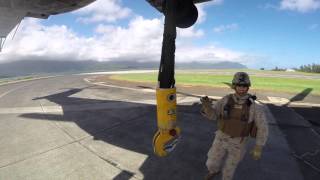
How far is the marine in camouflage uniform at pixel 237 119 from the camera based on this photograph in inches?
203

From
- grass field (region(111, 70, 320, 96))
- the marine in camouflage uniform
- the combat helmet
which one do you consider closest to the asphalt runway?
Answer: the marine in camouflage uniform

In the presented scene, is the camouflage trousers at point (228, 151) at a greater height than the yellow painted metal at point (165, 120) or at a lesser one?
lesser

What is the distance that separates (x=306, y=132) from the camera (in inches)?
410

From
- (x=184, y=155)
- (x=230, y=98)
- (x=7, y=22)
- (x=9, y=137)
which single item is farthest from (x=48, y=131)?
(x=230, y=98)

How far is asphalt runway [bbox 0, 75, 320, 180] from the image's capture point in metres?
6.65

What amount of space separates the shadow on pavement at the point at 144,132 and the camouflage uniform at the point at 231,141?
942mm

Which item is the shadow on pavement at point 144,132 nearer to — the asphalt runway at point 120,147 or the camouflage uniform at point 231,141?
the asphalt runway at point 120,147

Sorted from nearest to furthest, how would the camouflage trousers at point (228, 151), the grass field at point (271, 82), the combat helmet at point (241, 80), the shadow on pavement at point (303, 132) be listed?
the combat helmet at point (241, 80) < the camouflage trousers at point (228, 151) < the shadow on pavement at point (303, 132) < the grass field at point (271, 82)

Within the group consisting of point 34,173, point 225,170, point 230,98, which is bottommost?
point 34,173

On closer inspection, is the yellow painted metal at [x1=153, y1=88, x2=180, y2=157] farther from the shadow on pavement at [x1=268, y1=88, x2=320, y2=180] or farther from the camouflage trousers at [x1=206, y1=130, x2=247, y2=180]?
the shadow on pavement at [x1=268, y1=88, x2=320, y2=180]

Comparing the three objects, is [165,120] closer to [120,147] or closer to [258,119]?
[258,119]

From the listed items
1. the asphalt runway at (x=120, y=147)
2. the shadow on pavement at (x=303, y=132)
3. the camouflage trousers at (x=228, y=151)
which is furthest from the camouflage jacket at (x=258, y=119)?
the shadow on pavement at (x=303, y=132)

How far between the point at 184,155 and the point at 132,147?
5.64ft

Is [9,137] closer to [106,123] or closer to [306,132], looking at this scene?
[106,123]
